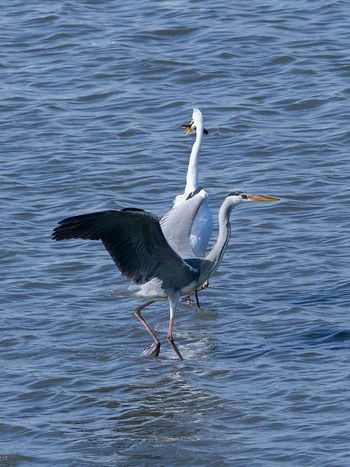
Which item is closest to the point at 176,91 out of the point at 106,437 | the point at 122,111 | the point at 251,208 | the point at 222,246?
the point at 122,111

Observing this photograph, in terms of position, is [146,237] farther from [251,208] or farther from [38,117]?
[38,117]

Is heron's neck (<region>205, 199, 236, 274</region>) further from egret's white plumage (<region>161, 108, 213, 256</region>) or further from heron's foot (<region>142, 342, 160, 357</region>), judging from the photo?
heron's foot (<region>142, 342, 160, 357</region>)

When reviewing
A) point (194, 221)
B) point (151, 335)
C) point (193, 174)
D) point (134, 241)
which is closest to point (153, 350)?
point (151, 335)

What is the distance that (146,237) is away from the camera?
841 centimetres

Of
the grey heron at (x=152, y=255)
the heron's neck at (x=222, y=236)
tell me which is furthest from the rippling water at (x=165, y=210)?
the heron's neck at (x=222, y=236)

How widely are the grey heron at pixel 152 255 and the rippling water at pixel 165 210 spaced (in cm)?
44

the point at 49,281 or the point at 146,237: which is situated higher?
the point at 146,237

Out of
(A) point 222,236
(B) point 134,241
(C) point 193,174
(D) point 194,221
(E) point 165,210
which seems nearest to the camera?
(B) point 134,241

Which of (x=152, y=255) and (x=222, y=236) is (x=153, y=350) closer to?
(x=152, y=255)

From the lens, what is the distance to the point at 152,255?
343 inches

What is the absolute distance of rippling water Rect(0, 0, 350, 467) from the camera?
7.56 m

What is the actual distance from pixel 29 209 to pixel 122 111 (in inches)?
118

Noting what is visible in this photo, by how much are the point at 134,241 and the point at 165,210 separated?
3.10m

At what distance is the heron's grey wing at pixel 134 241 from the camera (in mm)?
7961
